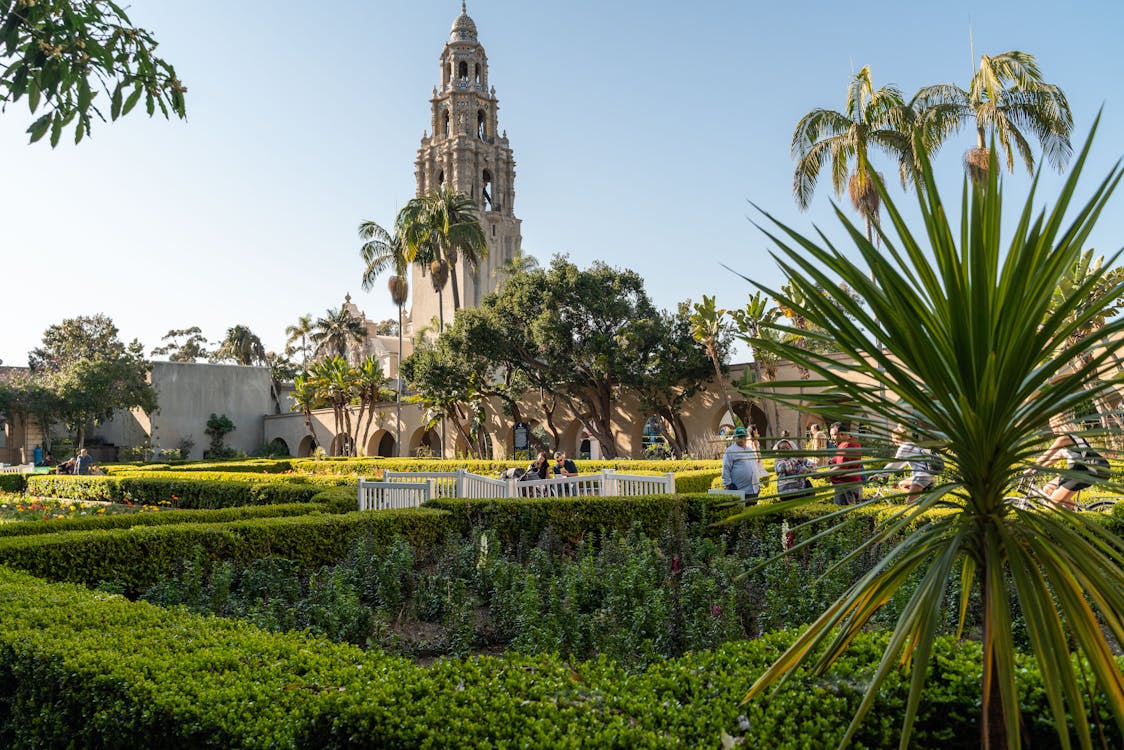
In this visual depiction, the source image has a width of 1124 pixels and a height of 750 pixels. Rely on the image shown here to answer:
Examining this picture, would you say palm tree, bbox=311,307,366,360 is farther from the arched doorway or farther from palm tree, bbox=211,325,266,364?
palm tree, bbox=211,325,266,364

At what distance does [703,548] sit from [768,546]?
21.3 inches

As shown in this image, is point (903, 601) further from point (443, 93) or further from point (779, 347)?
point (443, 93)

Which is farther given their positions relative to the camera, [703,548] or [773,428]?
[773,428]

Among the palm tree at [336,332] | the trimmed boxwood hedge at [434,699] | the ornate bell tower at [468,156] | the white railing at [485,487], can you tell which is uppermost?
the ornate bell tower at [468,156]

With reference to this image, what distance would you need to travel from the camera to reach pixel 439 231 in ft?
110

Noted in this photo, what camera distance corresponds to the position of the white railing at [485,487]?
31.8ft

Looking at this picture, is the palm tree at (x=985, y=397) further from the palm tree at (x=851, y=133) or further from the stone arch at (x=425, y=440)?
the stone arch at (x=425, y=440)

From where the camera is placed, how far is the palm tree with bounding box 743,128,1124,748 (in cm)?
182

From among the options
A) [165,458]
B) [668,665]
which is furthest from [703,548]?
[165,458]

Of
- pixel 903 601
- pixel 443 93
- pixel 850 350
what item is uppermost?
pixel 443 93

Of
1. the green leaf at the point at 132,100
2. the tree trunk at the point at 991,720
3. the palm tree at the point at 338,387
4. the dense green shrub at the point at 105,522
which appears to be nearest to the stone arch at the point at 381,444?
the palm tree at the point at 338,387

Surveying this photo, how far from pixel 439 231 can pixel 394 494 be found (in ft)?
82.1

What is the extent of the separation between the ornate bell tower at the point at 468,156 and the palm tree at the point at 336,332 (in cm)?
504

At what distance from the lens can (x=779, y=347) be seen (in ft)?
7.07
